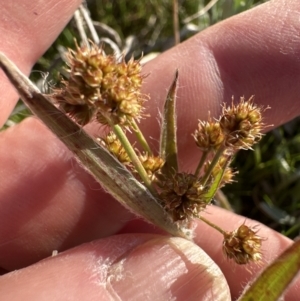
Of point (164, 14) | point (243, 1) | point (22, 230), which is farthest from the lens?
point (164, 14)

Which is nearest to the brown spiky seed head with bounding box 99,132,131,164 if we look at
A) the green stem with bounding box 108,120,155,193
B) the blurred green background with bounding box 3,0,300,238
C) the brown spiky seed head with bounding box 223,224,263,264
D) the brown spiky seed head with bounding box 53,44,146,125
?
the green stem with bounding box 108,120,155,193

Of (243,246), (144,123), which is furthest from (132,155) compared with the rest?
(144,123)

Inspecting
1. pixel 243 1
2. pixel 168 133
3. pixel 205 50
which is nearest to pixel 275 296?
pixel 168 133

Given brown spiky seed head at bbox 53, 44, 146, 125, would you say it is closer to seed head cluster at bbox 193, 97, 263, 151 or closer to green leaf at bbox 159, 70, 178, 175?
green leaf at bbox 159, 70, 178, 175

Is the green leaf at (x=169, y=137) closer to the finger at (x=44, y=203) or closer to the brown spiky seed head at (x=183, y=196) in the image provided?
the brown spiky seed head at (x=183, y=196)

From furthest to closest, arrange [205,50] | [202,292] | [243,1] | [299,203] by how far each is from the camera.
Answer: [243,1] < [299,203] < [205,50] < [202,292]

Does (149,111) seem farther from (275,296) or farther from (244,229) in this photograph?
(275,296)
